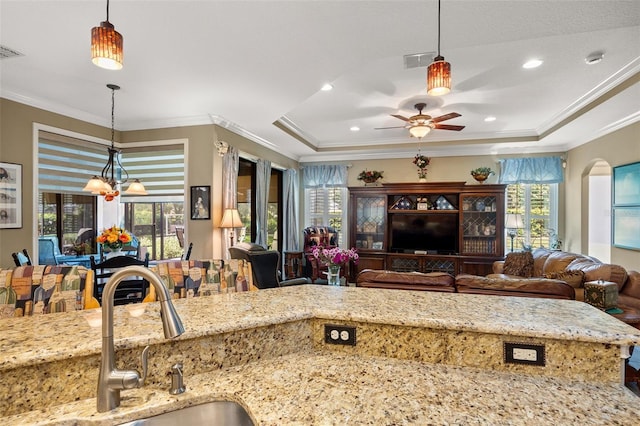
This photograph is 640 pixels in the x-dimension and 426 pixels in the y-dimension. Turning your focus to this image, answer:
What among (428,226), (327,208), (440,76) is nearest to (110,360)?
(440,76)

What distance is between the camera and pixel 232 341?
1086 millimetres

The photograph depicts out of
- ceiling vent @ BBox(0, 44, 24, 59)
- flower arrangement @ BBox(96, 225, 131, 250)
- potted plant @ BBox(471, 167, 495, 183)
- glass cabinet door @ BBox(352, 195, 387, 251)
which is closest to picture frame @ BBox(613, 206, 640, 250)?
potted plant @ BBox(471, 167, 495, 183)

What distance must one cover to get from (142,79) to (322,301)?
113 inches

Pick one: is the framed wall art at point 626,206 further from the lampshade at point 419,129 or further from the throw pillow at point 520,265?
the lampshade at point 419,129

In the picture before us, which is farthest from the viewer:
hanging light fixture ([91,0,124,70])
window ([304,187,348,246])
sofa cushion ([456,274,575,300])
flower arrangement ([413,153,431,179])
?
window ([304,187,348,246])

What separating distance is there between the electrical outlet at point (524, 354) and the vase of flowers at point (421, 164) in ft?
17.3

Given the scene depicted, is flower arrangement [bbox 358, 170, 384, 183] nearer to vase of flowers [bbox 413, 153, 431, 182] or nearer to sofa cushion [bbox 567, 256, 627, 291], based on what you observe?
vase of flowers [bbox 413, 153, 431, 182]

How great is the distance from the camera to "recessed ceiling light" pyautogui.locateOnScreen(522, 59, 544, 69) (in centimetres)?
296

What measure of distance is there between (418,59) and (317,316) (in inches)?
96.9

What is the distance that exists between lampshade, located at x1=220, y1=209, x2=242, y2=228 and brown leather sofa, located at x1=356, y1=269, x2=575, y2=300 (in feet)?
6.53

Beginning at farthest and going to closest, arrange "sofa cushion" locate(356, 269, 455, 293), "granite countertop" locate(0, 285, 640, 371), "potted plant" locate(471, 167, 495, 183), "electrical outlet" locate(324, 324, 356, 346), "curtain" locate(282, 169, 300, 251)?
"curtain" locate(282, 169, 300, 251) < "potted plant" locate(471, 167, 495, 183) < "sofa cushion" locate(356, 269, 455, 293) < "electrical outlet" locate(324, 324, 356, 346) < "granite countertop" locate(0, 285, 640, 371)

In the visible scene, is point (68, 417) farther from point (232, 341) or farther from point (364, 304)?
point (364, 304)

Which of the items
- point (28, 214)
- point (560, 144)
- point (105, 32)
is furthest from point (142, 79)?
point (560, 144)

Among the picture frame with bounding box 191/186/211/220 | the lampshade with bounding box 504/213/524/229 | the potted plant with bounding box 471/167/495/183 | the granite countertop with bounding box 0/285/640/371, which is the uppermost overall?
the potted plant with bounding box 471/167/495/183
